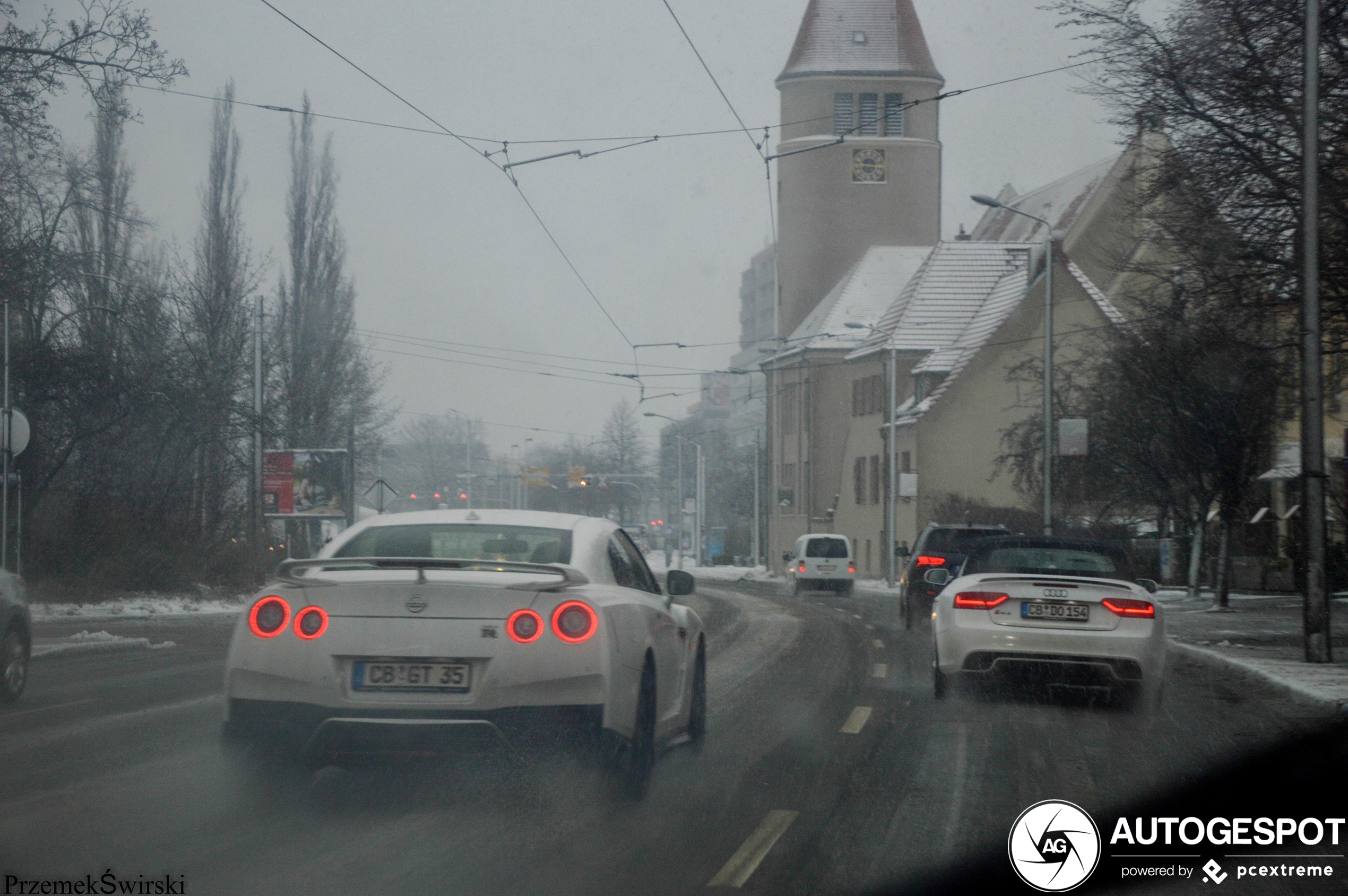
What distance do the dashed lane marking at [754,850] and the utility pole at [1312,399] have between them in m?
10.7

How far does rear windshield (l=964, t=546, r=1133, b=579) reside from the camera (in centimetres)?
1289

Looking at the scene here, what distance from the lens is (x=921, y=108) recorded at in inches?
2931

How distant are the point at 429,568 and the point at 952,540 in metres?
18.6

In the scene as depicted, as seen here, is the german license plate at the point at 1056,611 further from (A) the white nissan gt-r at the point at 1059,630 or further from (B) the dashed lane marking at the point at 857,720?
(B) the dashed lane marking at the point at 857,720

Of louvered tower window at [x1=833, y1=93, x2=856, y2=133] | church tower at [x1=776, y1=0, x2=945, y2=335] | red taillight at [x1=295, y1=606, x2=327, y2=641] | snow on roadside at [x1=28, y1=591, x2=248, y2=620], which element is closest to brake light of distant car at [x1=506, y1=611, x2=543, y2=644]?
red taillight at [x1=295, y1=606, x2=327, y2=641]

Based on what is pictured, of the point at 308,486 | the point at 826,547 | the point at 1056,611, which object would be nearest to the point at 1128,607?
the point at 1056,611

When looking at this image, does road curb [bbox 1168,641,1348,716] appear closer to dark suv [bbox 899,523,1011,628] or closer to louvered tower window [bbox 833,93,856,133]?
dark suv [bbox 899,523,1011,628]

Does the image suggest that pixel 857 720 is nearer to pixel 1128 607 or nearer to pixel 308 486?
pixel 1128 607

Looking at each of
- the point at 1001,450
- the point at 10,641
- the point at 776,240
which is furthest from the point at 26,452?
the point at 776,240

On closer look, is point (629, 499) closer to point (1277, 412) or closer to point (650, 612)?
point (1277, 412)

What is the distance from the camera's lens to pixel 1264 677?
15.0 m

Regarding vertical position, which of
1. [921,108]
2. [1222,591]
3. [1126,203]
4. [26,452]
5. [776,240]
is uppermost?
[921,108]

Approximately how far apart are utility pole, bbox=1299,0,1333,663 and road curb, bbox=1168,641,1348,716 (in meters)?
0.84

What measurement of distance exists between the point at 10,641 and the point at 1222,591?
73.2 ft
